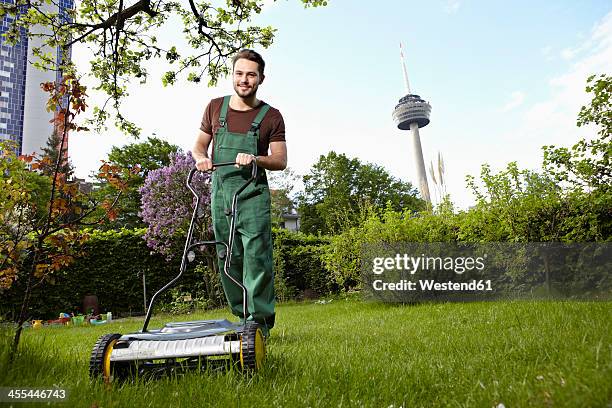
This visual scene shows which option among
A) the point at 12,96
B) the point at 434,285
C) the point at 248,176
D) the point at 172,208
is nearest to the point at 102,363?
the point at 248,176

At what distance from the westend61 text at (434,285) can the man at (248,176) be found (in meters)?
4.21

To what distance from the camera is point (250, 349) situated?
6.38ft

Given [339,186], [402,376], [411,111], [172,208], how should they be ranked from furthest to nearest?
[411,111], [339,186], [172,208], [402,376]

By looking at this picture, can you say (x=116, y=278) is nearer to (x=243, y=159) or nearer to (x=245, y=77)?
(x=245, y=77)

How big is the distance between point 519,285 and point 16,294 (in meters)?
9.44

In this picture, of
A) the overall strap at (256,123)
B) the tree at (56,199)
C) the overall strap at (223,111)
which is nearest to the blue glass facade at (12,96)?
the tree at (56,199)

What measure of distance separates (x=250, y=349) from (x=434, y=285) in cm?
547

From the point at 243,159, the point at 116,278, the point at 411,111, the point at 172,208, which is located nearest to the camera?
the point at 243,159

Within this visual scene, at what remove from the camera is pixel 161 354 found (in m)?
1.88

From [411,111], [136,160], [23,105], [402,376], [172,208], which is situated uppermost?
[411,111]

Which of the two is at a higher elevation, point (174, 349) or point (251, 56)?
point (251, 56)

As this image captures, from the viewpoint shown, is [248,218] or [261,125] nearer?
[248,218]

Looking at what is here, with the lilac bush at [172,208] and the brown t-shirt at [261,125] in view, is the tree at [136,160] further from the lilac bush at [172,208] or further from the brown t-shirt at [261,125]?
the brown t-shirt at [261,125]

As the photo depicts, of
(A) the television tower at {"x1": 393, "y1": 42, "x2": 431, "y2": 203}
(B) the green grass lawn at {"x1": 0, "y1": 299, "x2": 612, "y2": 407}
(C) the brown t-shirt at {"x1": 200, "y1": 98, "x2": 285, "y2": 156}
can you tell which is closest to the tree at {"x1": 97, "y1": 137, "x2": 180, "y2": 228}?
(C) the brown t-shirt at {"x1": 200, "y1": 98, "x2": 285, "y2": 156}
